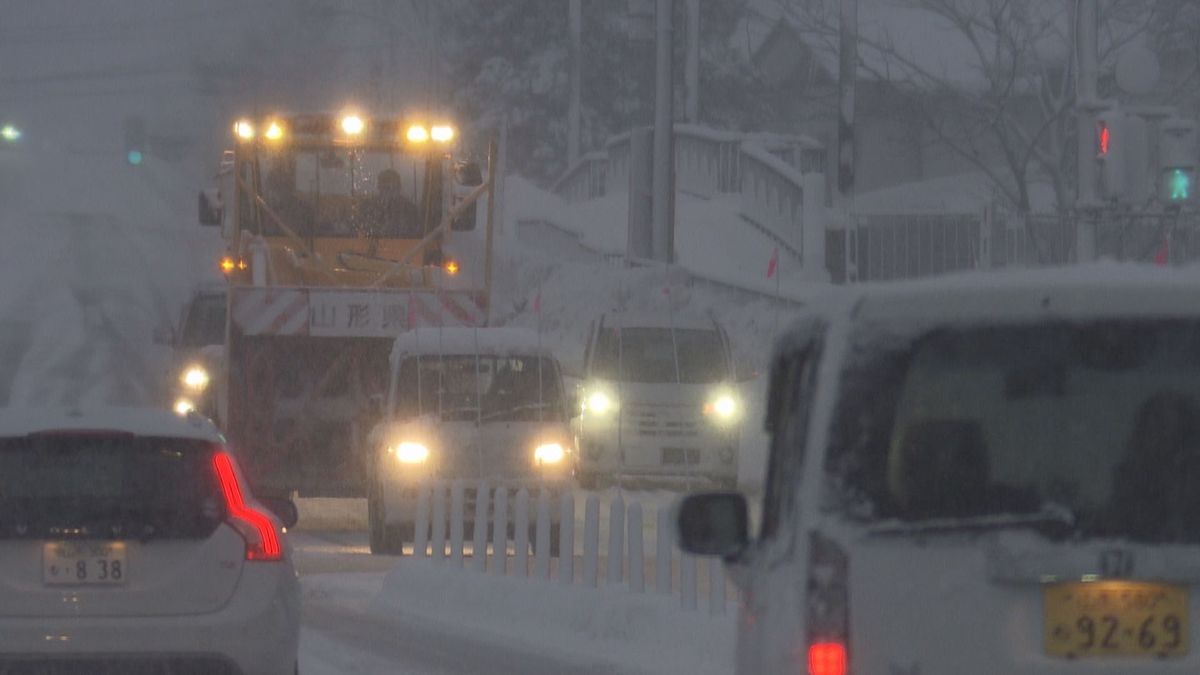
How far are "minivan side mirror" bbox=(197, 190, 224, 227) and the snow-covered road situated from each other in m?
6.99

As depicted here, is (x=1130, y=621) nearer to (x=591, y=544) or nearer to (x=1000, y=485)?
(x=1000, y=485)

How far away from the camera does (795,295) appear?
35.2m

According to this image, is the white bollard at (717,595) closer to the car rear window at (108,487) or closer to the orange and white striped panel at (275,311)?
the car rear window at (108,487)

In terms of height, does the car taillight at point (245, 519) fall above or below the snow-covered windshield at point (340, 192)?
below

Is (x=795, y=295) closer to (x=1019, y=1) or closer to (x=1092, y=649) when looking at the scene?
(x=1019, y=1)

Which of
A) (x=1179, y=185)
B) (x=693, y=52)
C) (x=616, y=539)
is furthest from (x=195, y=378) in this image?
(x=693, y=52)

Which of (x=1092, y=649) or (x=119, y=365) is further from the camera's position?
(x=119, y=365)

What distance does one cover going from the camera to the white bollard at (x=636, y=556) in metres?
13.6

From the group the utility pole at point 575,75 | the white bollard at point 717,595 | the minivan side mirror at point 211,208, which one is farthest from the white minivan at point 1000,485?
the utility pole at point 575,75

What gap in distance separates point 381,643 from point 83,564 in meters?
4.79

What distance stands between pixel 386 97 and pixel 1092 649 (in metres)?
62.4

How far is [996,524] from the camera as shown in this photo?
16.5 feet

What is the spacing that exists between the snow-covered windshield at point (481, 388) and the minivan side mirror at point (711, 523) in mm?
14099

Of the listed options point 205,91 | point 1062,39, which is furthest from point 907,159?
point 205,91
